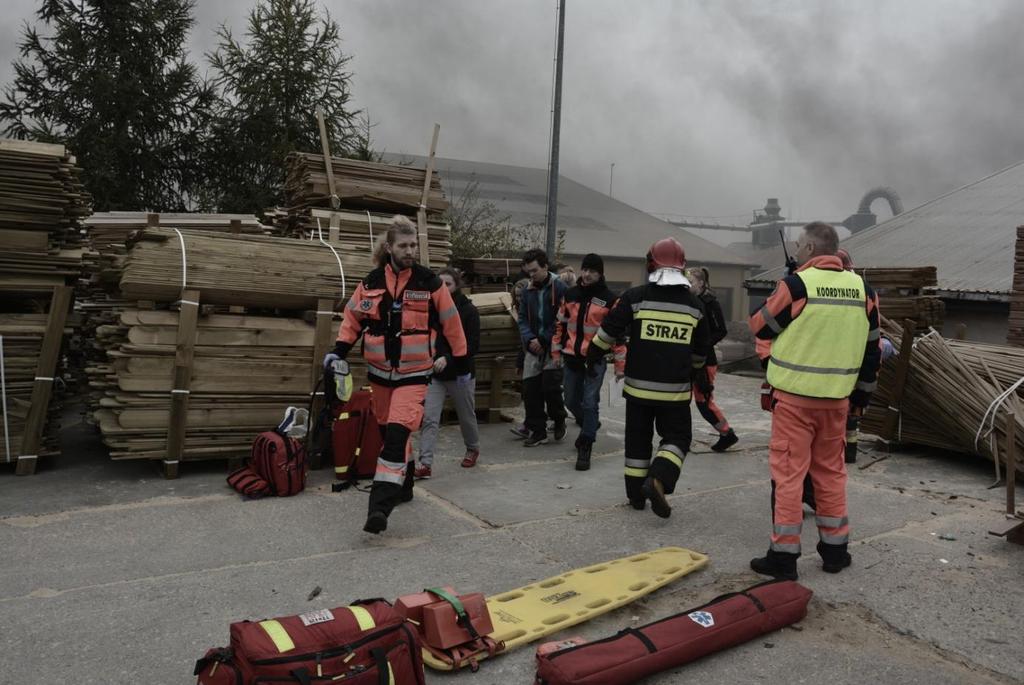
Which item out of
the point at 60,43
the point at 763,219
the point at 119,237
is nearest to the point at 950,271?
the point at 119,237

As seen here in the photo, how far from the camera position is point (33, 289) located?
7.06 meters

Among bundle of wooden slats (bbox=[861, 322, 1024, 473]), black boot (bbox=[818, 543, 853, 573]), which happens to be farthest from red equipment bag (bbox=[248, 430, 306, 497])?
bundle of wooden slats (bbox=[861, 322, 1024, 473])

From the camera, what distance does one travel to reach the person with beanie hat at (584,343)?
7840 mm

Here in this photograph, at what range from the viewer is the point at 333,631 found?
3.15 metres

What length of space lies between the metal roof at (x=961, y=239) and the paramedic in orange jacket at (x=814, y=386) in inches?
525

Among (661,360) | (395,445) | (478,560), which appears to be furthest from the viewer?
(661,360)

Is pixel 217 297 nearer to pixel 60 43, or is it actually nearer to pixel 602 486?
pixel 602 486

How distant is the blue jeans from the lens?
25.7 ft

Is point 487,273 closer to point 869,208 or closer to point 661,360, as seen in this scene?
point 661,360

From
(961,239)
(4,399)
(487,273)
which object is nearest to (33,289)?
(4,399)

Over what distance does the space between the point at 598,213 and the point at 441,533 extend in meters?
34.2

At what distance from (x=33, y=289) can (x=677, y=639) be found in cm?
613

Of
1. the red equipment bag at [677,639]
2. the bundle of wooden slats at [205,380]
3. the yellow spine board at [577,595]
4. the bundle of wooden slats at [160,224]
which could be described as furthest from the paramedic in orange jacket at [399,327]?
the bundle of wooden slats at [160,224]

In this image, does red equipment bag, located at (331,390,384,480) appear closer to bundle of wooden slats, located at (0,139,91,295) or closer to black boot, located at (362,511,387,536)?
black boot, located at (362,511,387,536)
